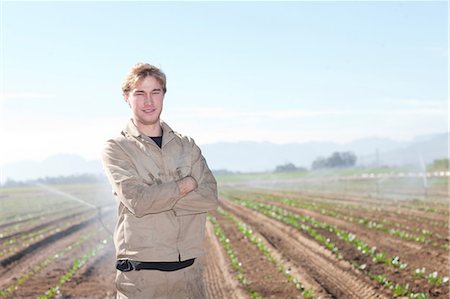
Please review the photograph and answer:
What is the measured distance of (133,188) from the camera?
338cm

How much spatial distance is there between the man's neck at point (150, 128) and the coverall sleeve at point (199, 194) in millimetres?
234

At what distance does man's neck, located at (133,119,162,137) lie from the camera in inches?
140

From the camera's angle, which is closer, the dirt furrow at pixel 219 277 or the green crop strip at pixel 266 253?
the green crop strip at pixel 266 253

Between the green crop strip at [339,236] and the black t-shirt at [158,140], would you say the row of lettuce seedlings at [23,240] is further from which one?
the black t-shirt at [158,140]

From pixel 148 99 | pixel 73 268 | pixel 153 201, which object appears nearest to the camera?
pixel 153 201

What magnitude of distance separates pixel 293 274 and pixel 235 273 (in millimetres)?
1022

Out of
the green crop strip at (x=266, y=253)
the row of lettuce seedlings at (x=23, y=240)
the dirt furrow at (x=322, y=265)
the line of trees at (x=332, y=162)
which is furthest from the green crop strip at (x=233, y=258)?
the line of trees at (x=332, y=162)

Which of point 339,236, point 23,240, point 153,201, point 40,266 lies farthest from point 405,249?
point 23,240

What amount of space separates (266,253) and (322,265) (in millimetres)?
1959

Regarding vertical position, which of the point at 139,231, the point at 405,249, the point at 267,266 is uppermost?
the point at 139,231

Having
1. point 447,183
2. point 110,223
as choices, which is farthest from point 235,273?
point 447,183

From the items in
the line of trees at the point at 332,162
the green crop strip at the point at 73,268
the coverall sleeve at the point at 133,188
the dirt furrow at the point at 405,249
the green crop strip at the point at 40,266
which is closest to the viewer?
the coverall sleeve at the point at 133,188

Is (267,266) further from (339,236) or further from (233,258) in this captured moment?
(339,236)

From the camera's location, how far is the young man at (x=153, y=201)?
3383 millimetres
